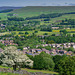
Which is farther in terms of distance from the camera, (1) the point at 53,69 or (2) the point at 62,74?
(1) the point at 53,69

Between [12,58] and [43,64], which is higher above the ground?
[12,58]

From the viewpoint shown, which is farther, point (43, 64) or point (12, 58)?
point (43, 64)

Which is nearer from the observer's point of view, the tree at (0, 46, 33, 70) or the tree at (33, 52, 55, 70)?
the tree at (0, 46, 33, 70)

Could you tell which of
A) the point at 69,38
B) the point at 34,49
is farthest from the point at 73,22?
the point at 34,49

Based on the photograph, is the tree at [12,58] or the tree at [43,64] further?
the tree at [43,64]

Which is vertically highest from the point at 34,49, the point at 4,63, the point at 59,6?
the point at 59,6

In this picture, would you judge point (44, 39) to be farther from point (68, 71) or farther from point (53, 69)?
point (68, 71)

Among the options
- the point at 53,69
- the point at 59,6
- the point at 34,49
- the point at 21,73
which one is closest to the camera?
the point at 21,73

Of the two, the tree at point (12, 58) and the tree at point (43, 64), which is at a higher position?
the tree at point (12, 58)

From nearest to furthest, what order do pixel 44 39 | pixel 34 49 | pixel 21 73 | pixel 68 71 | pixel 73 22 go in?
pixel 21 73, pixel 68 71, pixel 34 49, pixel 44 39, pixel 73 22

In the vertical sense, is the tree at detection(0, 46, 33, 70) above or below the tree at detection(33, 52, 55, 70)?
above

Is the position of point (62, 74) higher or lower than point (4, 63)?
lower
